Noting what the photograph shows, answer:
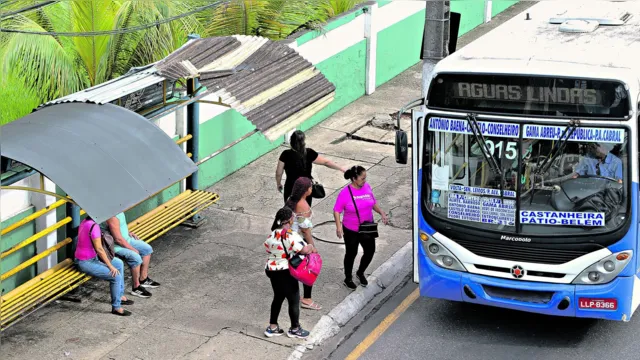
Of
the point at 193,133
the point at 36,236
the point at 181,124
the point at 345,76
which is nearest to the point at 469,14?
the point at 345,76

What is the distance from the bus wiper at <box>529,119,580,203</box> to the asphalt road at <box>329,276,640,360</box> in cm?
161

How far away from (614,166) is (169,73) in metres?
4.78

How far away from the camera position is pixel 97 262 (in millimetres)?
10984

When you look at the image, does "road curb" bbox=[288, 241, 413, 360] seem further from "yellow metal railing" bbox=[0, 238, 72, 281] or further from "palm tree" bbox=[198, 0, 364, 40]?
"palm tree" bbox=[198, 0, 364, 40]

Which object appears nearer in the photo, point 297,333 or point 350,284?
point 297,333

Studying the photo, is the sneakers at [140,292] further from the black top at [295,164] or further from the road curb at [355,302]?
the black top at [295,164]

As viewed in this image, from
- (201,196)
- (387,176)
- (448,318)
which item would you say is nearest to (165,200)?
(201,196)

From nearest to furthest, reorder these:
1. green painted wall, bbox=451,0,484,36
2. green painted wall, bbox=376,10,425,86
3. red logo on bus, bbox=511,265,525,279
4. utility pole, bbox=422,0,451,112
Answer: red logo on bus, bbox=511,265,525,279
utility pole, bbox=422,0,451,112
green painted wall, bbox=376,10,425,86
green painted wall, bbox=451,0,484,36

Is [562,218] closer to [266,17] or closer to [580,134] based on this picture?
[580,134]

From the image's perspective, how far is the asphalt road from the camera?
1052 cm

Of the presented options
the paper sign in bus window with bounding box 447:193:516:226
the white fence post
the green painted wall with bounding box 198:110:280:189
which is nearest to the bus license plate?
the paper sign in bus window with bounding box 447:193:516:226

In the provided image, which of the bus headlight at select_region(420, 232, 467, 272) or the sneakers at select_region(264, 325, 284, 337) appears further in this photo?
the sneakers at select_region(264, 325, 284, 337)

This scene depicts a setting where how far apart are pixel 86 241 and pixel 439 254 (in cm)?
358

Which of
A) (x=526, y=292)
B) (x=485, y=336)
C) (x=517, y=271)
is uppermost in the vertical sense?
(x=517, y=271)
